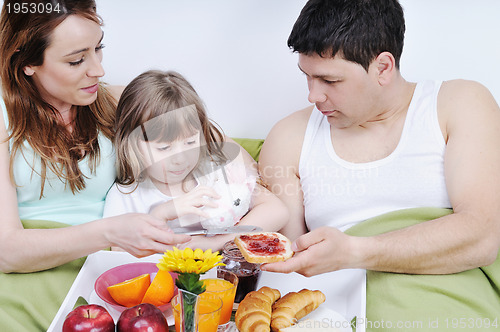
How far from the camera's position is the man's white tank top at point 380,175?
5.76 feet

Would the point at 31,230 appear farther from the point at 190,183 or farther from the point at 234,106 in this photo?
the point at 234,106

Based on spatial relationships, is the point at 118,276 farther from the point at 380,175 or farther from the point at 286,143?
the point at 380,175

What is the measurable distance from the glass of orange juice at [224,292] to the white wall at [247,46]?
3.42ft

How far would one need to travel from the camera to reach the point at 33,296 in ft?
4.97

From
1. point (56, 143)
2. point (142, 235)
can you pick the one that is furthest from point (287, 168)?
Result: point (56, 143)

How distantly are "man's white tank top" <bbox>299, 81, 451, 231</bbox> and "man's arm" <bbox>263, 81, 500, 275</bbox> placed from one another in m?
0.07

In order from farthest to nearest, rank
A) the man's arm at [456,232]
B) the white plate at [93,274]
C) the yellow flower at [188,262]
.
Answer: the man's arm at [456,232] → the white plate at [93,274] → the yellow flower at [188,262]

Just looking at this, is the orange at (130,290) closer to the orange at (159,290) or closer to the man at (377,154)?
the orange at (159,290)

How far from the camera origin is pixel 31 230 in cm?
159

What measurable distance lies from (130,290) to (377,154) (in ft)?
3.13

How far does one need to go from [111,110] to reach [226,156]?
1.43 feet

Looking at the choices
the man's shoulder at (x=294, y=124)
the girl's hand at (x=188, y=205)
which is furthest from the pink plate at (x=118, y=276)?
the man's shoulder at (x=294, y=124)

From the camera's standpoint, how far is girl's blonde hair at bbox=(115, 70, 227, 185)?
69.6 inches

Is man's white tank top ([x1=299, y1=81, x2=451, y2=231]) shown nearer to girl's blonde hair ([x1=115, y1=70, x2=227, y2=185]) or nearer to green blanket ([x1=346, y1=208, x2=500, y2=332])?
green blanket ([x1=346, y1=208, x2=500, y2=332])
